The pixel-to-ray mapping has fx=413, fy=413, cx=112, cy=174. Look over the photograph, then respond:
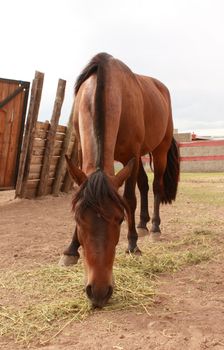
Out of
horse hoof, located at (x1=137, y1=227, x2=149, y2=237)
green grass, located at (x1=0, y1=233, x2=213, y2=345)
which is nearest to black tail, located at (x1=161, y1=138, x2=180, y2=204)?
horse hoof, located at (x1=137, y1=227, x2=149, y2=237)

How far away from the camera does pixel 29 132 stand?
26.5 feet

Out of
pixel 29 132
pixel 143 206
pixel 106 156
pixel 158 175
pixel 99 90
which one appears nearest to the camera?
pixel 106 156

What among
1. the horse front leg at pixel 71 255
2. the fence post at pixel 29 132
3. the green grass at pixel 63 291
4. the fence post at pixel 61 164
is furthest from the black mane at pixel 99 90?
the fence post at pixel 61 164

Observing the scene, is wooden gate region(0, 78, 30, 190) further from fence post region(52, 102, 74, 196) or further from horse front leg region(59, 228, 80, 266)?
horse front leg region(59, 228, 80, 266)

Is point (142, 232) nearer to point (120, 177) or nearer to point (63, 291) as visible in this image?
point (63, 291)

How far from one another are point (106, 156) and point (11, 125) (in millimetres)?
5619

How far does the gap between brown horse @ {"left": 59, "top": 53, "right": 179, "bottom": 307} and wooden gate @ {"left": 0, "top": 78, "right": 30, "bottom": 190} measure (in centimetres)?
352

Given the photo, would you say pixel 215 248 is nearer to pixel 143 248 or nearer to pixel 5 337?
pixel 143 248

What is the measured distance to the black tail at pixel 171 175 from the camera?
20.8 ft

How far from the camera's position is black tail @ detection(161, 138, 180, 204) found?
6.33 meters

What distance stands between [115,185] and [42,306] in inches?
40.5

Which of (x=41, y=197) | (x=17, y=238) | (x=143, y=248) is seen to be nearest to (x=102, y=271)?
(x=143, y=248)

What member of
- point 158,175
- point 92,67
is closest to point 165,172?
point 158,175

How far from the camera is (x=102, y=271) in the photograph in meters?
2.62
